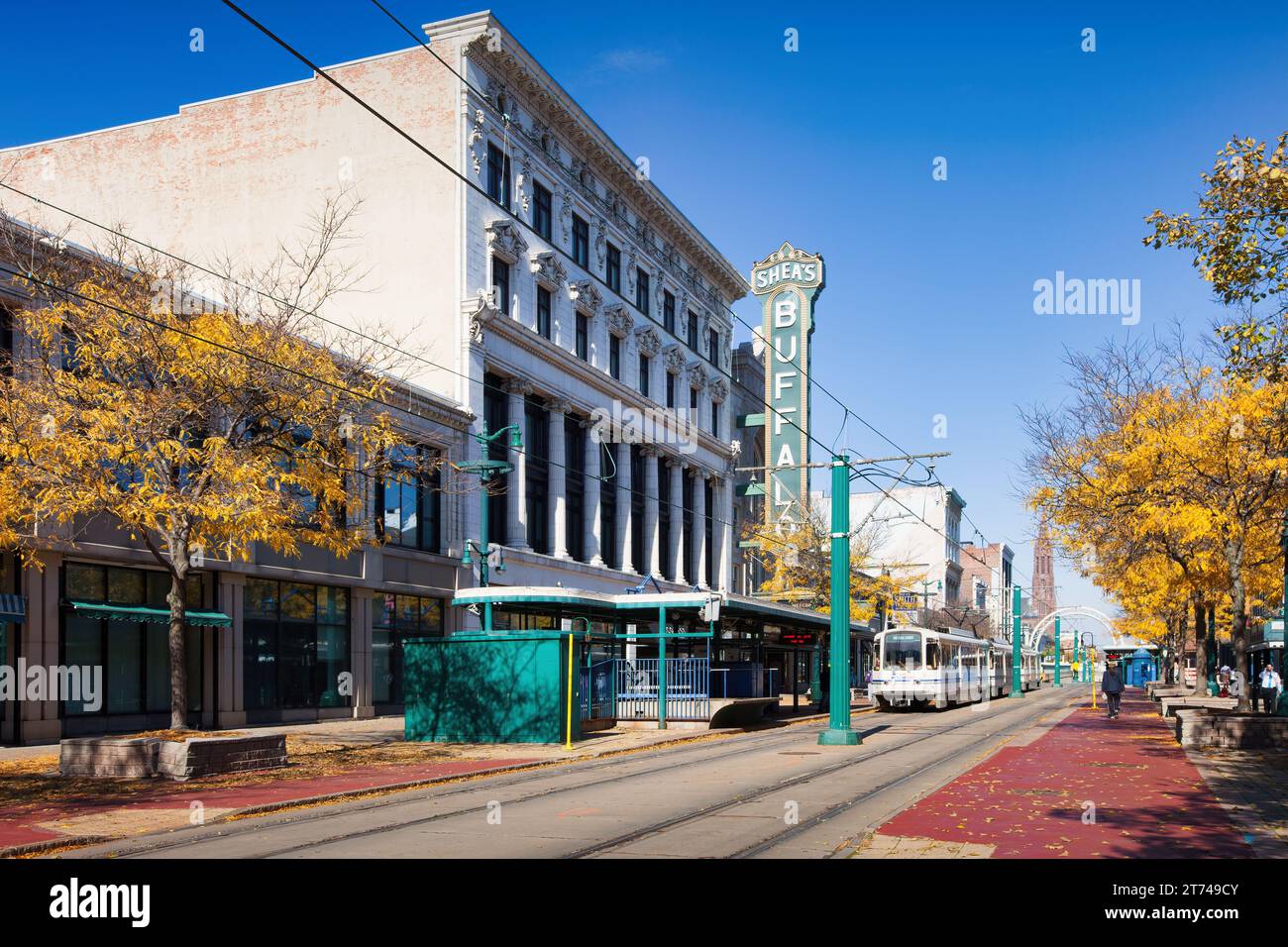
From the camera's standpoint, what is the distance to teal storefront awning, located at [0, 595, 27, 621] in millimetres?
23531

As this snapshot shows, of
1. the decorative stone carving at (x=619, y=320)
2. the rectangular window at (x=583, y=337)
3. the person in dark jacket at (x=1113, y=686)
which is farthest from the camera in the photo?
the decorative stone carving at (x=619, y=320)

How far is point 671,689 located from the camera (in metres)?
31.8

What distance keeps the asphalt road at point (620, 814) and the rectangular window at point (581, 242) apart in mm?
29893

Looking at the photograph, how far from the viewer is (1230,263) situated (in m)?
15.0

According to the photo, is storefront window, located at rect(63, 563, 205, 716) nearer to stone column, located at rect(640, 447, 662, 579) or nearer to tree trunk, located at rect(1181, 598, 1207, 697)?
tree trunk, located at rect(1181, 598, 1207, 697)

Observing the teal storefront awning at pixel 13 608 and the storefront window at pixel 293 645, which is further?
the storefront window at pixel 293 645

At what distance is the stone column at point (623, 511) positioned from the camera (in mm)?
53312

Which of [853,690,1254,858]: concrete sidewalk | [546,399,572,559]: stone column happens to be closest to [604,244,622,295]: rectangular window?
[546,399,572,559]: stone column

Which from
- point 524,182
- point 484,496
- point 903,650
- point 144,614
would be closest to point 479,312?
point 524,182

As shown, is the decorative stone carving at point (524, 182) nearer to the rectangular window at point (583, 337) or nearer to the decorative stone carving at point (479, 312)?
the decorative stone carving at point (479, 312)

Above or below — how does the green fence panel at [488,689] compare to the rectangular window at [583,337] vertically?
below

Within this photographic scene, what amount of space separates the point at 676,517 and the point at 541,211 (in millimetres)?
18519

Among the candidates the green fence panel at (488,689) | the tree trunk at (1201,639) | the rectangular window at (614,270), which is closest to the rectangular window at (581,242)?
the rectangular window at (614,270)
